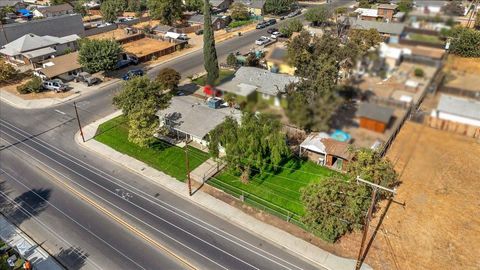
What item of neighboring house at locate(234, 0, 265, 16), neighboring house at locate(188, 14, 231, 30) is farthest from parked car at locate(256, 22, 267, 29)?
neighboring house at locate(234, 0, 265, 16)

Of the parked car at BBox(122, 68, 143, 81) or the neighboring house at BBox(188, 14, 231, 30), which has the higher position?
the neighboring house at BBox(188, 14, 231, 30)

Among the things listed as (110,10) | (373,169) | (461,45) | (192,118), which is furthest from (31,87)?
(461,45)

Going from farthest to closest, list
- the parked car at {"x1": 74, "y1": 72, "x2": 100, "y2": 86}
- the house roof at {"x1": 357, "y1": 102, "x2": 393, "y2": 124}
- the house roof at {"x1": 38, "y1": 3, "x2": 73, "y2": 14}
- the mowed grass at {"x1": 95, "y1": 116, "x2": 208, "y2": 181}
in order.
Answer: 1. the house roof at {"x1": 38, "y1": 3, "x2": 73, "y2": 14}
2. the parked car at {"x1": 74, "y1": 72, "x2": 100, "y2": 86}
3. the mowed grass at {"x1": 95, "y1": 116, "x2": 208, "y2": 181}
4. the house roof at {"x1": 357, "y1": 102, "x2": 393, "y2": 124}

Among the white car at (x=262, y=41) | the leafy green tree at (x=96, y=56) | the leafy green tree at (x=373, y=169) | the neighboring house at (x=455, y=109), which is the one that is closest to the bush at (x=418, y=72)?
→ the neighboring house at (x=455, y=109)

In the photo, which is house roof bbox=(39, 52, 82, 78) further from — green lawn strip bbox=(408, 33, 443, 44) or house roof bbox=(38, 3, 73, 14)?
green lawn strip bbox=(408, 33, 443, 44)

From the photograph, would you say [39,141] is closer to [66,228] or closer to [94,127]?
[94,127]
